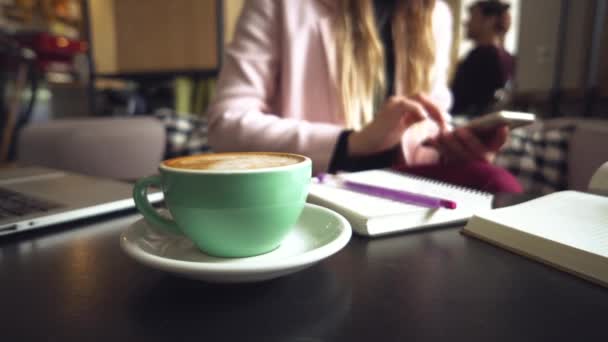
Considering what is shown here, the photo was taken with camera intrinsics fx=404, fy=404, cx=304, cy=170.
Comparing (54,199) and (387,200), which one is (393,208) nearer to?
(387,200)

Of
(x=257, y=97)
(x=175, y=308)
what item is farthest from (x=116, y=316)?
(x=257, y=97)

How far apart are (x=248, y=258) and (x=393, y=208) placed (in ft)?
0.47

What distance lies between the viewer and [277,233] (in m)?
0.24

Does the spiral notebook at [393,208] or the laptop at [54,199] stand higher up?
the spiral notebook at [393,208]

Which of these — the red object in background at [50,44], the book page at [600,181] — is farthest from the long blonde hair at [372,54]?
the red object in background at [50,44]

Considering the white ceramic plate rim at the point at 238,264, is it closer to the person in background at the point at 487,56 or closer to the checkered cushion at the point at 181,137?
the person in background at the point at 487,56

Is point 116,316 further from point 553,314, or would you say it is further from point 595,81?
point 595,81

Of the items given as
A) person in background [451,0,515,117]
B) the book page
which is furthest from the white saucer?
person in background [451,0,515,117]

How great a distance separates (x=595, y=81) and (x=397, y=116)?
1.03m

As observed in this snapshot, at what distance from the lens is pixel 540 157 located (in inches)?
36.4

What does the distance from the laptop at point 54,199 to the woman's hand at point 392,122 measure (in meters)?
0.31

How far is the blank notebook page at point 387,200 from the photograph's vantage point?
1.09 feet

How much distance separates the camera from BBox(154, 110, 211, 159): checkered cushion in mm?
1256

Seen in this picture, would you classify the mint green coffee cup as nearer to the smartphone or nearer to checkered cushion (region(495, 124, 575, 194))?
the smartphone
